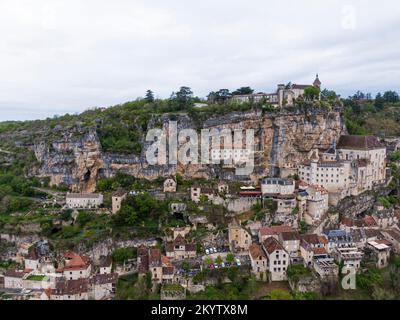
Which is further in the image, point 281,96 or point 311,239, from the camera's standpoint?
point 281,96

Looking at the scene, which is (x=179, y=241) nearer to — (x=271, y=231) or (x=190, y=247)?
(x=190, y=247)

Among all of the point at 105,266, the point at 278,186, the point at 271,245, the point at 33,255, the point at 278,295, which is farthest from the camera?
the point at 278,186

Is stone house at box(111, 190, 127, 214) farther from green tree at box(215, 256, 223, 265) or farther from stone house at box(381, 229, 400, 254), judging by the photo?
stone house at box(381, 229, 400, 254)

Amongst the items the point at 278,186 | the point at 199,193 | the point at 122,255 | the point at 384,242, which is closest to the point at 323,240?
the point at 384,242

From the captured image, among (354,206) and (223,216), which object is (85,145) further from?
(354,206)

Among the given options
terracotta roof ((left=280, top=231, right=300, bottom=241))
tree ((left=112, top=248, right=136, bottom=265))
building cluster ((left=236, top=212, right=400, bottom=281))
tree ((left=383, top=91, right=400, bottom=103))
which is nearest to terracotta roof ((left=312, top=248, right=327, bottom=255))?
building cluster ((left=236, top=212, right=400, bottom=281))

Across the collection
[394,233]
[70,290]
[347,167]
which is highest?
[347,167]
